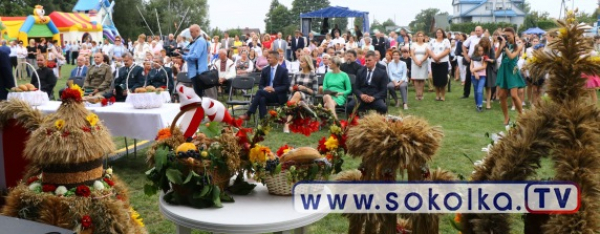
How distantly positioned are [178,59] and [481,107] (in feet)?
23.8

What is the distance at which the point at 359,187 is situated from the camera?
253 centimetres

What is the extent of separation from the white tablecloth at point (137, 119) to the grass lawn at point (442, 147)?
54 centimetres

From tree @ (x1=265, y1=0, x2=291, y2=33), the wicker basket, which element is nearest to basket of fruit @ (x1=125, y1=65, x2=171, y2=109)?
the wicker basket

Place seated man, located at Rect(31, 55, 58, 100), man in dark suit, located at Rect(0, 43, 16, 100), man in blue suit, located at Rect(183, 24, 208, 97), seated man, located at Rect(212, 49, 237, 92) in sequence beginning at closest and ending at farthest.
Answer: man in dark suit, located at Rect(0, 43, 16, 100), man in blue suit, located at Rect(183, 24, 208, 97), seated man, located at Rect(31, 55, 58, 100), seated man, located at Rect(212, 49, 237, 92)

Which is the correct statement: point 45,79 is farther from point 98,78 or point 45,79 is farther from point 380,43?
point 380,43

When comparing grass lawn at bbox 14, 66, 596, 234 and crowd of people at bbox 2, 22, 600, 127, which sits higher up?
crowd of people at bbox 2, 22, 600, 127

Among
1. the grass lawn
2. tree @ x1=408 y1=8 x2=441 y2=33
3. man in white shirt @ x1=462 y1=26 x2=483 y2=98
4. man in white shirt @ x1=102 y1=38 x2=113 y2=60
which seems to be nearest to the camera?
the grass lawn

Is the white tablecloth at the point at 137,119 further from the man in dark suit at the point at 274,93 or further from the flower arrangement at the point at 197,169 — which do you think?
the man in dark suit at the point at 274,93

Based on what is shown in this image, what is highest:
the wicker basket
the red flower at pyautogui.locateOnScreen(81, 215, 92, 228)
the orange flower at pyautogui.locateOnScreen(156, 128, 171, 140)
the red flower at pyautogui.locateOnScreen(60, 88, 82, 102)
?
the red flower at pyautogui.locateOnScreen(60, 88, 82, 102)

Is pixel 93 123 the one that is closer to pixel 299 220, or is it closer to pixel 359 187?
pixel 299 220

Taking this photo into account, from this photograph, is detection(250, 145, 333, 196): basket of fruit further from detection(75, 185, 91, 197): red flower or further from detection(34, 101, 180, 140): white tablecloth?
detection(34, 101, 180, 140): white tablecloth

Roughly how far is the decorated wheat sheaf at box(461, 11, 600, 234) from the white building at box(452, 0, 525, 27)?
280 ft

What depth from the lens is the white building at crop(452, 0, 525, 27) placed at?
8374cm

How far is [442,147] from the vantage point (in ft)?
8.24
